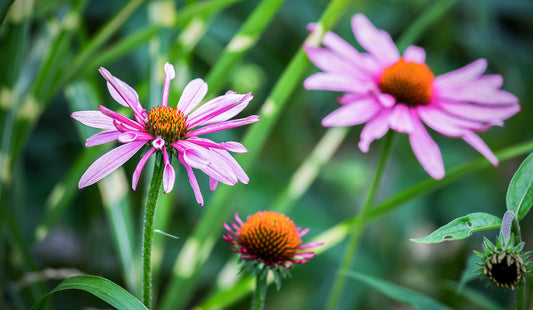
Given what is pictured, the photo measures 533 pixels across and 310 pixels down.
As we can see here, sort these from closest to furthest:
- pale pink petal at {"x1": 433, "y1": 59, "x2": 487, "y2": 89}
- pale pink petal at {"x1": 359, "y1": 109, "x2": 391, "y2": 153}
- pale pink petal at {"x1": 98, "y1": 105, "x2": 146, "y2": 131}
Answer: pale pink petal at {"x1": 98, "y1": 105, "x2": 146, "y2": 131}
pale pink petal at {"x1": 359, "y1": 109, "x2": 391, "y2": 153}
pale pink petal at {"x1": 433, "y1": 59, "x2": 487, "y2": 89}

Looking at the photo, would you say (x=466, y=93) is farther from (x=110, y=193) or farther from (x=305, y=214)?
(x=305, y=214)

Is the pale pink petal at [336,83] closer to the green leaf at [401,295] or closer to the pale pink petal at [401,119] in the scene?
the pale pink petal at [401,119]

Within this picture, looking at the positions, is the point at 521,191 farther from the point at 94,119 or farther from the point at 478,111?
the point at 94,119

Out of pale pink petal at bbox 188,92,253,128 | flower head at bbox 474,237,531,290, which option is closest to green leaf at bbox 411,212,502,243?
flower head at bbox 474,237,531,290

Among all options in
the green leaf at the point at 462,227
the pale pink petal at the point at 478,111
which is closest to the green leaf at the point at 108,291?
the green leaf at the point at 462,227

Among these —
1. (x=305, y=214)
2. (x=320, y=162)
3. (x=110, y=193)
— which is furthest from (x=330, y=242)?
(x=305, y=214)

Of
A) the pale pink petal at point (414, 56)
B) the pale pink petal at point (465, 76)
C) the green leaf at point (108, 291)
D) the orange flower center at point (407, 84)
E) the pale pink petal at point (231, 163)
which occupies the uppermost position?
the pale pink petal at point (414, 56)

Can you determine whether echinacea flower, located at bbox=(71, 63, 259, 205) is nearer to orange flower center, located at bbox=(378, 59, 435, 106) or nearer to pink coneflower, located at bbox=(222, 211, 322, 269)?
pink coneflower, located at bbox=(222, 211, 322, 269)
